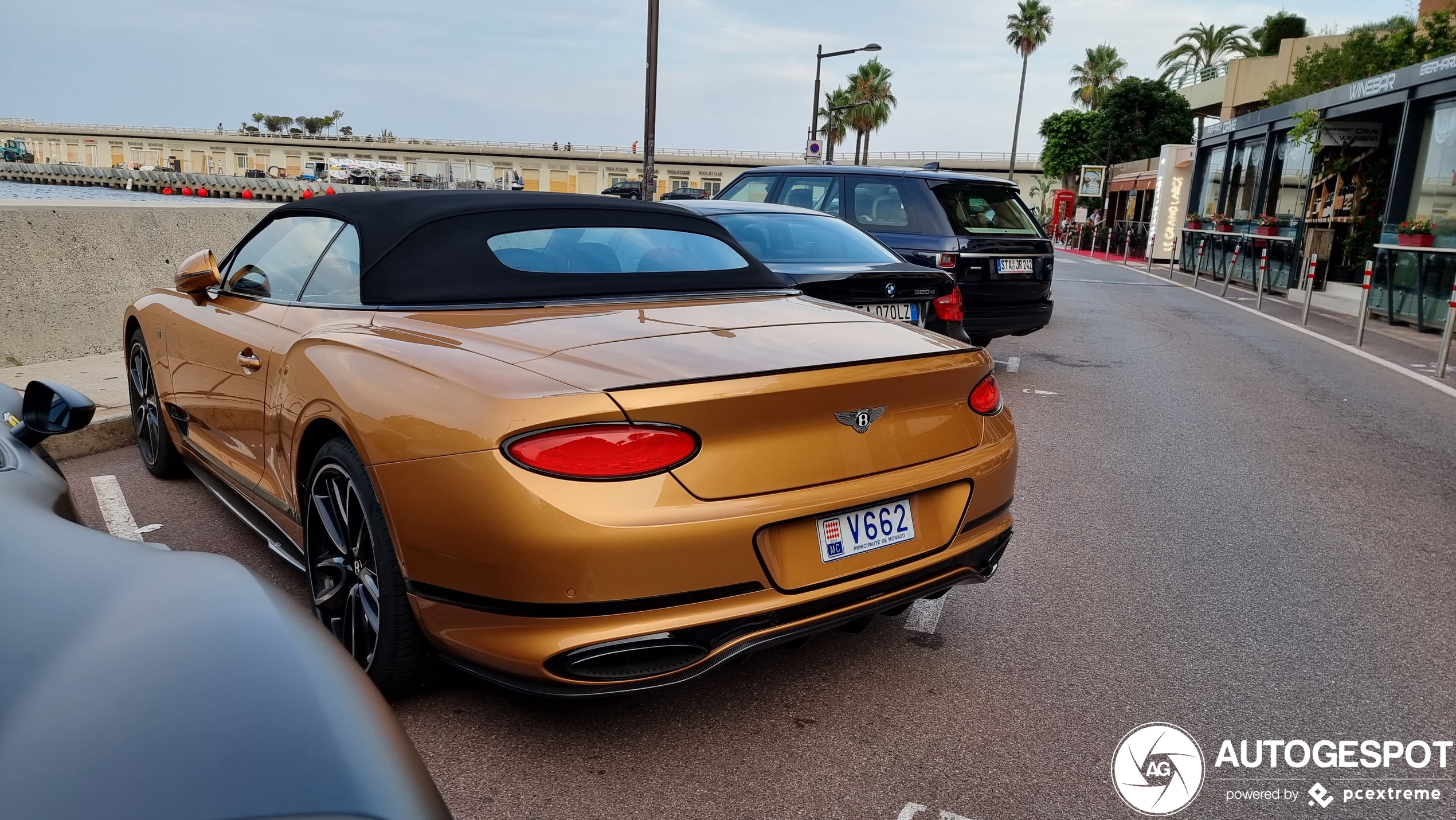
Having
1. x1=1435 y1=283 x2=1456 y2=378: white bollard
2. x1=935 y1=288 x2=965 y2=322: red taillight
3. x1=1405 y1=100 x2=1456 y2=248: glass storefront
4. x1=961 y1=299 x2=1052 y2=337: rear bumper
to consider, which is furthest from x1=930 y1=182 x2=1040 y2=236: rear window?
x1=1405 y1=100 x2=1456 y2=248: glass storefront

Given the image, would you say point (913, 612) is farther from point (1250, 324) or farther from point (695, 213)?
point (1250, 324)

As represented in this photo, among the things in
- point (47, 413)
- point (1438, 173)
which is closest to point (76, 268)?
point (47, 413)

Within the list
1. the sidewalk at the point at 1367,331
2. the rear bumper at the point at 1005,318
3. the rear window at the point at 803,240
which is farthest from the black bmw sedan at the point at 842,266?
the sidewalk at the point at 1367,331

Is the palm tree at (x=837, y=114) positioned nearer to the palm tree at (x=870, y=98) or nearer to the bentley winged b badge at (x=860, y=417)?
→ the palm tree at (x=870, y=98)

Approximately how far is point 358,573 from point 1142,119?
215ft

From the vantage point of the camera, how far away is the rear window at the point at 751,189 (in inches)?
392

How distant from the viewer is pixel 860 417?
2783 mm

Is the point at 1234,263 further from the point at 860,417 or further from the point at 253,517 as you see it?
the point at 253,517

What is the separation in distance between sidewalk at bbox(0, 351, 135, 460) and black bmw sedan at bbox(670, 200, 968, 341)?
3.51 meters

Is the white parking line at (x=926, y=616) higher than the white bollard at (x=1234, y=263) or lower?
lower

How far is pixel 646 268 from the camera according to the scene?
3.88 meters

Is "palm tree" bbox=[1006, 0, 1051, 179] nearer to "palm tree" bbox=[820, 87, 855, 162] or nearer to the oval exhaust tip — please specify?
"palm tree" bbox=[820, 87, 855, 162]

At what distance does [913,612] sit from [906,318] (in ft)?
10.2

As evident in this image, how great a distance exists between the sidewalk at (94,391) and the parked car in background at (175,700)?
13.2ft
